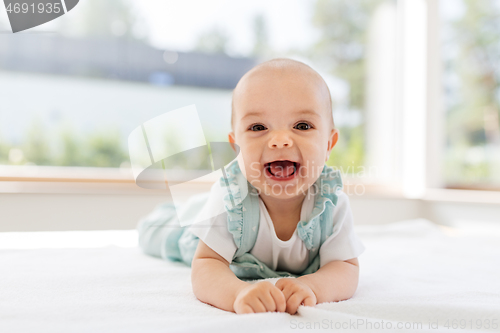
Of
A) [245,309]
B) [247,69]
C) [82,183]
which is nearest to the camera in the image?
[245,309]

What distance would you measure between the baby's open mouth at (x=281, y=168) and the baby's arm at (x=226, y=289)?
187 millimetres

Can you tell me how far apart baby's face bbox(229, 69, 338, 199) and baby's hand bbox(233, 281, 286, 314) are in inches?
9.2

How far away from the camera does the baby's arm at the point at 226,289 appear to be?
54 centimetres

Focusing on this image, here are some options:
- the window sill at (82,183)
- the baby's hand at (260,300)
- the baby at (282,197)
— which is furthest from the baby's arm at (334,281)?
the window sill at (82,183)

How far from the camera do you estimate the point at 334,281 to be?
667 mm

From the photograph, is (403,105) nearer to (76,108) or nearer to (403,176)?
(403,176)

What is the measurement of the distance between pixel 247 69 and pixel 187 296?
1763 mm

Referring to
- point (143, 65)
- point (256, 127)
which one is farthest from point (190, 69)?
point (256, 127)

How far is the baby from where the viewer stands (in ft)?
2.41

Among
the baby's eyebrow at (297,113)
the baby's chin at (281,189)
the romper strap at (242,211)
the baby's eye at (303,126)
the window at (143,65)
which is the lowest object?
the romper strap at (242,211)

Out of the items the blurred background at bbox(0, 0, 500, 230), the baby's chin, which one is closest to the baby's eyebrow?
the baby's chin

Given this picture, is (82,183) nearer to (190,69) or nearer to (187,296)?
(190,69)

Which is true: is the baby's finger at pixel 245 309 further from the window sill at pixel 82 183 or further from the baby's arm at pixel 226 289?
the window sill at pixel 82 183

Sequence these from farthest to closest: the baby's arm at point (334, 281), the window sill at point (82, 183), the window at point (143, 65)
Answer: the window at point (143, 65) → the window sill at point (82, 183) → the baby's arm at point (334, 281)
